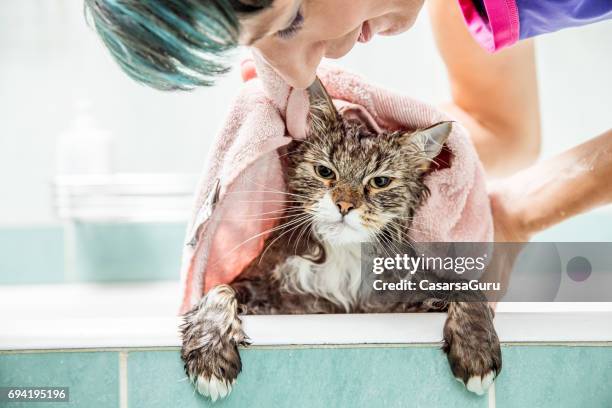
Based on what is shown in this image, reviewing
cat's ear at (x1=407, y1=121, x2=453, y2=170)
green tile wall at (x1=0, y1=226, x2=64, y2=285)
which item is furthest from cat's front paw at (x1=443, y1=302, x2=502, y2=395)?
green tile wall at (x1=0, y1=226, x2=64, y2=285)

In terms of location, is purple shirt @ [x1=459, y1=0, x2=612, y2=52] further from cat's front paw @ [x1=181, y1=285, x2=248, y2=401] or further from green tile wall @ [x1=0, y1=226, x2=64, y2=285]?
green tile wall @ [x1=0, y1=226, x2=64, y2=285]

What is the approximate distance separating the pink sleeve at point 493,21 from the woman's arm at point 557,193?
0.88 feet

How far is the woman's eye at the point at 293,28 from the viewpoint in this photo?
35.7 inches

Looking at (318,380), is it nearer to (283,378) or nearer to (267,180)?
(283,378)

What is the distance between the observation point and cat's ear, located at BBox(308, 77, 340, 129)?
120 cm

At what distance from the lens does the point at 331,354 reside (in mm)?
1035

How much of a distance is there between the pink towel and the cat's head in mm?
25

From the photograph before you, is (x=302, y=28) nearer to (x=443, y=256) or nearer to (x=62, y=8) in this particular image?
(x=443, y=256)

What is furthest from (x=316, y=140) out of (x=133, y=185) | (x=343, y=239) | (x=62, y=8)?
(x=62, y=8)

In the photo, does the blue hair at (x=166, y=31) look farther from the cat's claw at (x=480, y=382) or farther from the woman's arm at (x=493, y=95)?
the woman's arm at (x=493, y=95)

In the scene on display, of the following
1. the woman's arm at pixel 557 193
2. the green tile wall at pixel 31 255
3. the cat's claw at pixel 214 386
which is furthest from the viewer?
the green tile wall at pixel 31 255

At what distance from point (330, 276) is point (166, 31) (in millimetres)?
609

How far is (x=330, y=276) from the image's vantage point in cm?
124

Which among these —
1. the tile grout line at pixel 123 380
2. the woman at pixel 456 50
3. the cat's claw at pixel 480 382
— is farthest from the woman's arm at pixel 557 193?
the tile grout line at pixel 123 380
